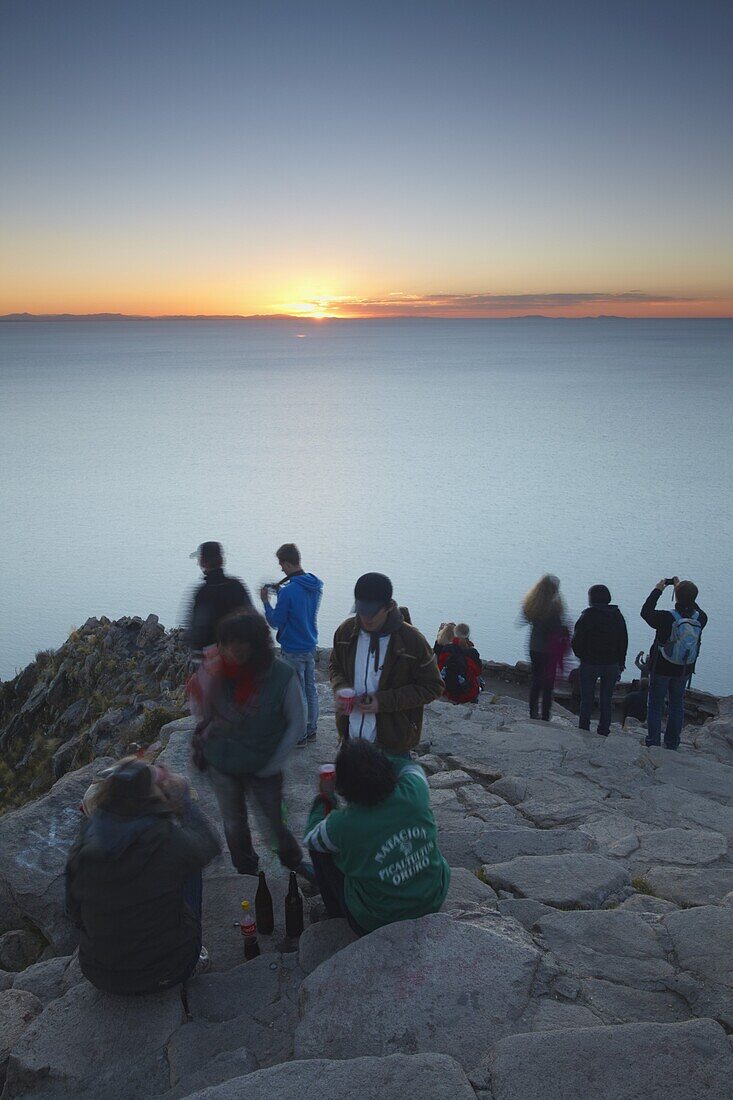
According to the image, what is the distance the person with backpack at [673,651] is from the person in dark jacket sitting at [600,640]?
343mm

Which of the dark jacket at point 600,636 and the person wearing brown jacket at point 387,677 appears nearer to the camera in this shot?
the person wearing brown jacket at point 387,677

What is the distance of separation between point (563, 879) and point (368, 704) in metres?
1.68

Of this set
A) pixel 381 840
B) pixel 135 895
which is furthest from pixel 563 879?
pixel 135 895

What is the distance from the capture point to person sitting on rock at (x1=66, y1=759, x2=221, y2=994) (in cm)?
358

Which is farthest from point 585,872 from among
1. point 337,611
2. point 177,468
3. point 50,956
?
point 177,468

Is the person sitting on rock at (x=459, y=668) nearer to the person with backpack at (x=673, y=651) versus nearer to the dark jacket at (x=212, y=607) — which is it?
the person with backpack at (x=673, y=651)

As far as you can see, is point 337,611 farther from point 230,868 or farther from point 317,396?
point 317,396

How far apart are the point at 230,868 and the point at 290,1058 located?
1.84 meters

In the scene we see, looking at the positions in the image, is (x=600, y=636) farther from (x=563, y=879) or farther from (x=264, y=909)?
(x=264, y=909)

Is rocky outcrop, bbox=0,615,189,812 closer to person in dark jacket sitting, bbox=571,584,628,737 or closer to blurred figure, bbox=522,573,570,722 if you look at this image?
blurred figure, bbox=522,573,570,722

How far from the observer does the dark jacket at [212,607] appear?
5922 mm

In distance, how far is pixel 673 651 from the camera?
26.7 feet

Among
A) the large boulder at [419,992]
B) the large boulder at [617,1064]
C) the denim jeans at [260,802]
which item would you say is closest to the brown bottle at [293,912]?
the denim jeans at [260,802]

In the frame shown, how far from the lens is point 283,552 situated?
698 cm
